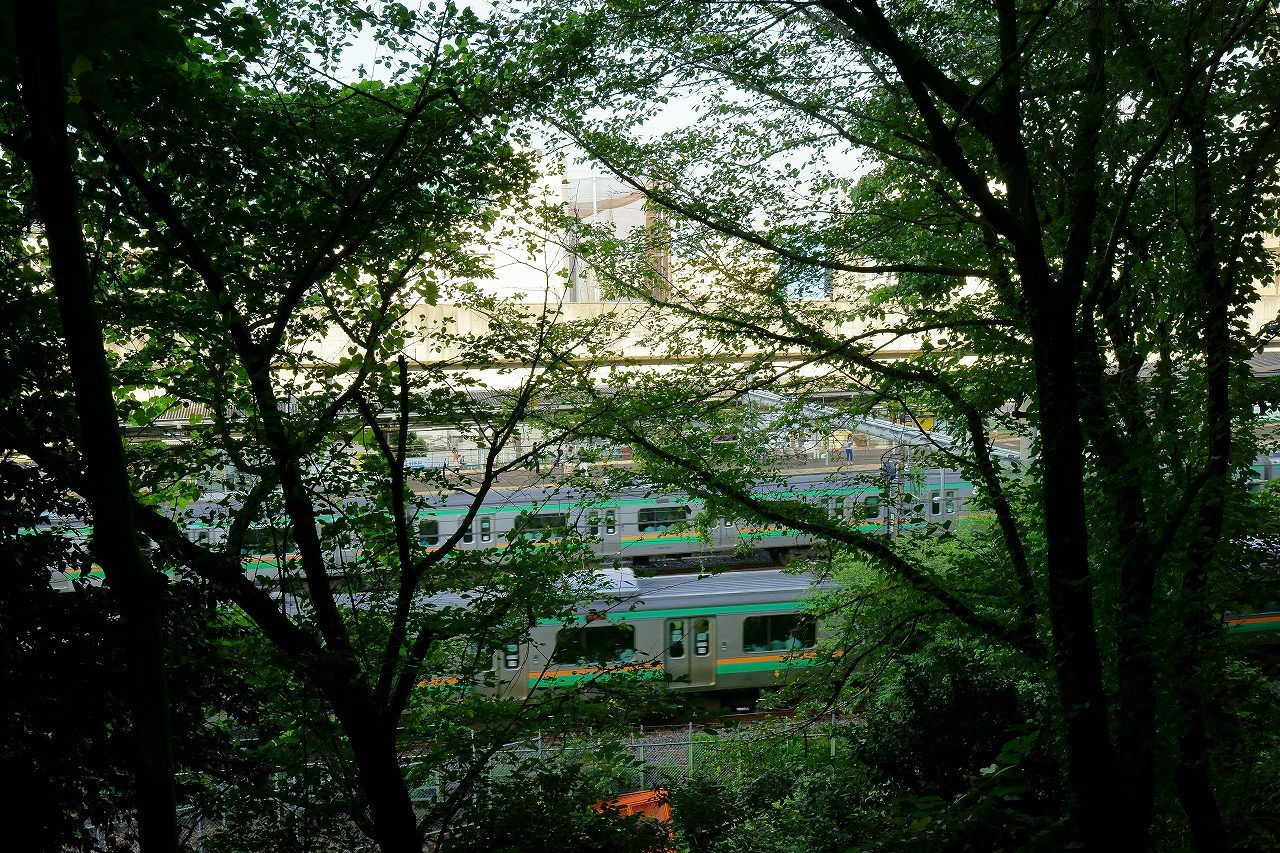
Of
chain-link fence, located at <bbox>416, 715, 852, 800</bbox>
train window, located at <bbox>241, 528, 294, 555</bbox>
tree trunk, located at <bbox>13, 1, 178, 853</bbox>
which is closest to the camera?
tree trunk, located at <bbox>13, 1, 178, 853</bbox>

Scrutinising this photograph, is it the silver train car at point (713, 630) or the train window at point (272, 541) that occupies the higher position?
the train window at point (272, 541)

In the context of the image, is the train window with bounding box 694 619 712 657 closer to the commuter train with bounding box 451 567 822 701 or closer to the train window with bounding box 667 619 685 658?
the commuter train with bounding box 451 567 822 701

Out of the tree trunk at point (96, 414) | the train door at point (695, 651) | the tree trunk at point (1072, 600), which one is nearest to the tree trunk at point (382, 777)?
the tree trunk at point (96, 414)

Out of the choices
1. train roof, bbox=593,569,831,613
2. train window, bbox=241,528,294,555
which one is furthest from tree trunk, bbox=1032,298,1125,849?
train roof, bbox=593,569,831,613

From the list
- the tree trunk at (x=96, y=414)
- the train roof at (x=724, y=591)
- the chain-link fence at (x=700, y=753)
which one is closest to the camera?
the tree trunk at (x=96, y=414)

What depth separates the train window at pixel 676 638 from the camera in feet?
34.7

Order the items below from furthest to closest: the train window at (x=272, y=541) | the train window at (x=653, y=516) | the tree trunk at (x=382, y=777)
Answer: the train window at (x=653, y=516)
the tree trunk at (x=382, y=777)
the train window at (x=272, y=541)

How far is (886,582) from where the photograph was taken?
6.36 meters

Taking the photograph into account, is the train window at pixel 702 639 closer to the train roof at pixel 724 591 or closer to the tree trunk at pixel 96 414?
the train roof at pixel 724 591

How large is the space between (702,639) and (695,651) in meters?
0.17

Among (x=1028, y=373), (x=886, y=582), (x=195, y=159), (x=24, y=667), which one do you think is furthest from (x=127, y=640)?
(x=886, y=582)

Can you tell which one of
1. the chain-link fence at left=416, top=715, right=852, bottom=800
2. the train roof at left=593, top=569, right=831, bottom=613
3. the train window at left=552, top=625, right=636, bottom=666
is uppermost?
the train window at left=552, top=625, right=636, bottom=666

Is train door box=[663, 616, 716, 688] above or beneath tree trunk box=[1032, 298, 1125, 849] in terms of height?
beneath

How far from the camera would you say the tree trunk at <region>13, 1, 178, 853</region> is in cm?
119
